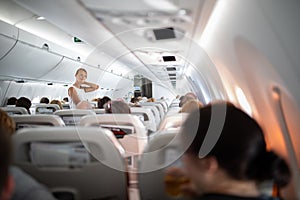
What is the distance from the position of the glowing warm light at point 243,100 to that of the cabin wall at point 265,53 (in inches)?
5.5

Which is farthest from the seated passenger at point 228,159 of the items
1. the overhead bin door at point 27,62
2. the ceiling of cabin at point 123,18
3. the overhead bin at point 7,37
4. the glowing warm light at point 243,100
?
the overhead bin door at point 27,62

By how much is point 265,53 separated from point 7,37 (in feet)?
15.8

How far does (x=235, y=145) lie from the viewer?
4.71ft

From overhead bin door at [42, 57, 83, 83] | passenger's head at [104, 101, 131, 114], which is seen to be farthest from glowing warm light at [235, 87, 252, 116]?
overhead bin door at [42, 57, 83, 83]

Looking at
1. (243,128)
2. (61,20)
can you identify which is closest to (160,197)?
(243,128)

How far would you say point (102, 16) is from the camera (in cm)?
566

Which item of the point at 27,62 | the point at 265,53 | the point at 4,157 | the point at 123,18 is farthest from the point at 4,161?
the point at 27,62

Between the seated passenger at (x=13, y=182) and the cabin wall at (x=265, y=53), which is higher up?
the cabin wall at (x=265, y=53)

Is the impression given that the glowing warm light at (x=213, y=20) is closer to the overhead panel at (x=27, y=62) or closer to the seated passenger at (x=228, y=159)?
the seated passenger at (x=228, y=159)

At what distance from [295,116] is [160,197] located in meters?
1.97

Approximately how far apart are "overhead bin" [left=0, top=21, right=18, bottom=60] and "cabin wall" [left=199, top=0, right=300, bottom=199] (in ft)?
12.2

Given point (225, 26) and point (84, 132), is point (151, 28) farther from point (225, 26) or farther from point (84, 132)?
point (84, 132)

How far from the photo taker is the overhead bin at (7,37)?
6.21 meters

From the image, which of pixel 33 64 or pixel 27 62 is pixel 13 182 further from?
pixel 33 64
